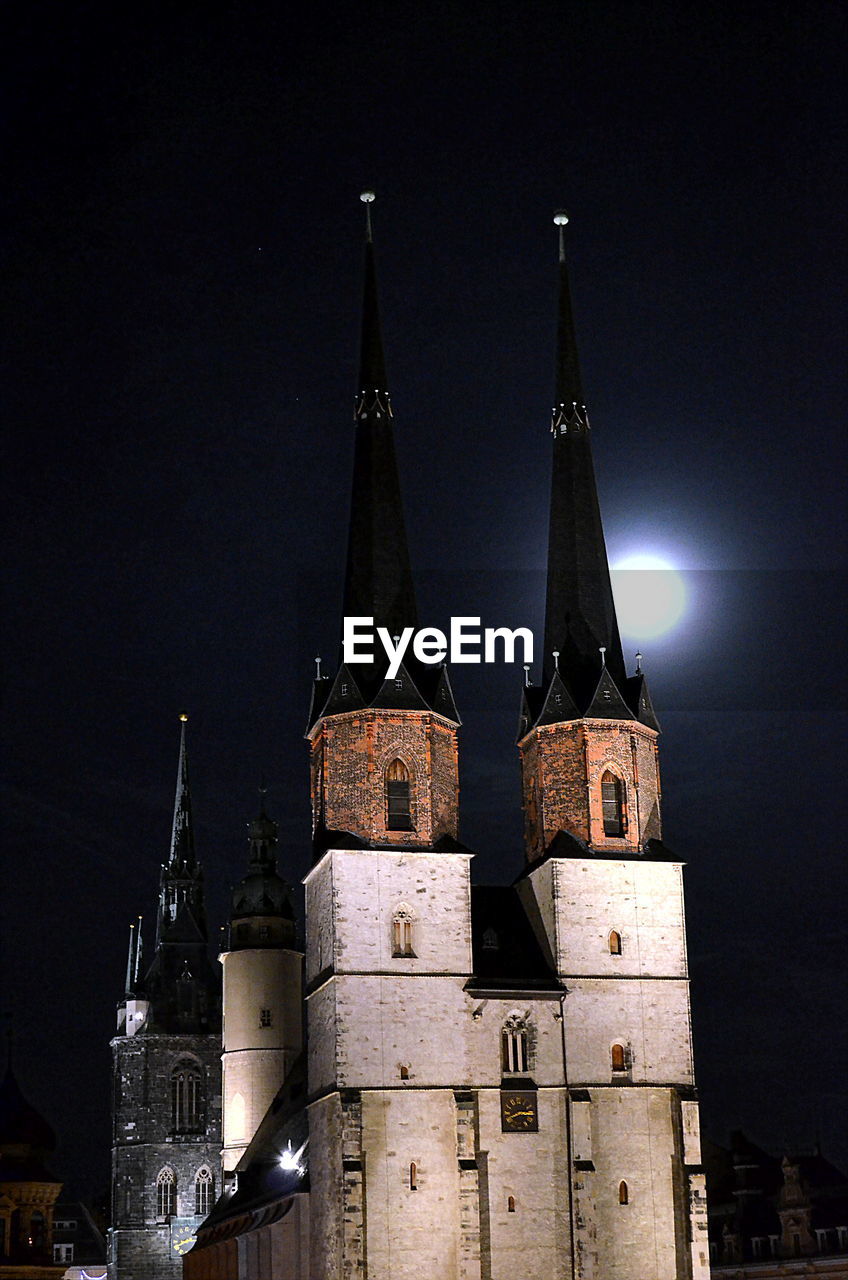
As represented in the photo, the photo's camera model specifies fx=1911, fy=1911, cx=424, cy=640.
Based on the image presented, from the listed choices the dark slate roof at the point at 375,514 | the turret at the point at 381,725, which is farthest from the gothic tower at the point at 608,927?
the dark slate roof at the point at 375,514

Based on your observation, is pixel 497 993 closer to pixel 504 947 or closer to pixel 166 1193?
pixel 504 947

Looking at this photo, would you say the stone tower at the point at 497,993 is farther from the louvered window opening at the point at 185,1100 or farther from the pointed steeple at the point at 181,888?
the pointed steeple at the point at 181,888

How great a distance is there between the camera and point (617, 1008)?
52.2 metres

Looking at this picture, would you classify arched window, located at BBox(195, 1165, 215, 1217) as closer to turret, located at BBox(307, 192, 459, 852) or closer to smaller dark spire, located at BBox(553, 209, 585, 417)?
turret, located at BBox(307, 192, 459, 852)

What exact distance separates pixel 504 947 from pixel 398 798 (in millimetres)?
5065

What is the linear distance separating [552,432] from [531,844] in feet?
43.1

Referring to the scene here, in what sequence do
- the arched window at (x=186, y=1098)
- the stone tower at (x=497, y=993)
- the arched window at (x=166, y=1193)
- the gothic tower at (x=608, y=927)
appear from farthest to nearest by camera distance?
1. the arched window at (x=186, y=1098)
2. the arched window at (x=166, y=1193)
3. the gothic tower at (x=608, y=927)
4. the stone tower at (x=497, y=993)

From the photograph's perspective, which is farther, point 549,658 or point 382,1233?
point 549,658

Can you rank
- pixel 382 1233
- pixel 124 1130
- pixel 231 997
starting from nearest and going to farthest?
1. pixel 382 1233
2. pixel 231 997
3. pixel 124 1130

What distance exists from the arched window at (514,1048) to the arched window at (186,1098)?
4069 centimetres

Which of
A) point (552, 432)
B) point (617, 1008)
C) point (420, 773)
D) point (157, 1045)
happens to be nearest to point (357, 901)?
point (420, 773)

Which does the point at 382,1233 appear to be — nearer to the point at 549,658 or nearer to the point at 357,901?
the point at 357,901

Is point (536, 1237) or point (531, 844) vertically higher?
point (531, 844)

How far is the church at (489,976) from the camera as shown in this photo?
49562mm
